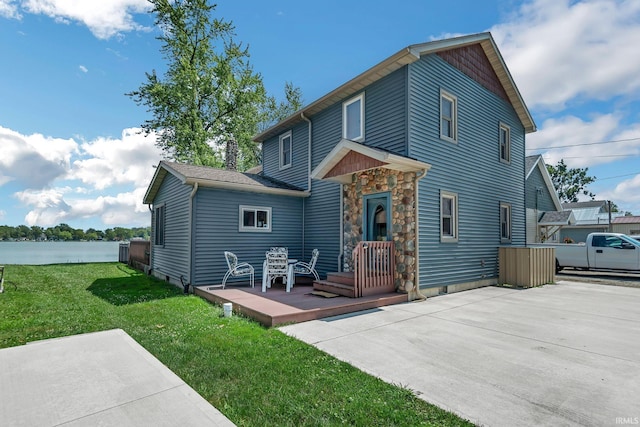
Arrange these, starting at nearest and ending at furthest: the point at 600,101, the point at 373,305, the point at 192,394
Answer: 1. the point at 192,394
2. the point at 373,305
3. the point at 600,101

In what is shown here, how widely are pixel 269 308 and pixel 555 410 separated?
4365mm

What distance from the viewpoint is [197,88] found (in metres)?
20.9

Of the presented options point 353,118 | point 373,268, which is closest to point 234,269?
point 373,268

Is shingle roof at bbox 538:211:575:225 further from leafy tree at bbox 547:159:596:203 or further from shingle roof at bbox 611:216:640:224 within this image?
leafy tree at bbox 547:159:596:203

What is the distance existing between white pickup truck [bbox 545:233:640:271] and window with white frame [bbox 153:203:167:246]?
16715 millimetres

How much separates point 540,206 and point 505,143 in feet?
30.3

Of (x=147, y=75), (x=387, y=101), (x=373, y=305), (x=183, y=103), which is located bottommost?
(x=373, y=305)

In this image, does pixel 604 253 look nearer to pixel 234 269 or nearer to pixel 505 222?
pixel 505 222

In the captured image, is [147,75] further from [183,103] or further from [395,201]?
[395,201]

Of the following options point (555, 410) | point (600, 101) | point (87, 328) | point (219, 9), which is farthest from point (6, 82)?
point (600, 101)

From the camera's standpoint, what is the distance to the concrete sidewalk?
8.33ft

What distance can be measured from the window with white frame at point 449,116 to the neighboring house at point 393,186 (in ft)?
0.12

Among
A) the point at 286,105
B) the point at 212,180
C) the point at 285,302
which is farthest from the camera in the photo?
the point at 286,105

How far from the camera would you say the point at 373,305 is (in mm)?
6719
